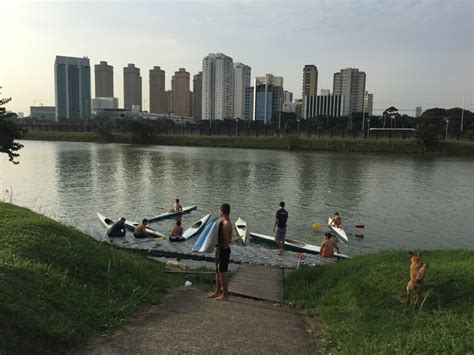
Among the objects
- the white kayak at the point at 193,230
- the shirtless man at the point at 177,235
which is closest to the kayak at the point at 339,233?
the white kayak at the point at 193,230

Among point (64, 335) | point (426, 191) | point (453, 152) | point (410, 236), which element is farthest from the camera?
point (453, 152)

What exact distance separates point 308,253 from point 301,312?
7692 mm

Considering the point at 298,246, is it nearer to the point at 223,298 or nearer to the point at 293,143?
the point at 223,298

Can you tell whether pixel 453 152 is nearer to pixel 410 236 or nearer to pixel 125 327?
pixel 410 236

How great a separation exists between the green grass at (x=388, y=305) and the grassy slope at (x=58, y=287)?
151 inches

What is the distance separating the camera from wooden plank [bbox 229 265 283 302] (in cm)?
1027

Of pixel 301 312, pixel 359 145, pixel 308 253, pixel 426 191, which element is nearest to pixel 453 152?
pixel 359 145

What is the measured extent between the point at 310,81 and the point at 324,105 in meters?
28.2

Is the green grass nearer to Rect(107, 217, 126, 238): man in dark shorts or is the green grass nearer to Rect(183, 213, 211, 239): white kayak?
Rect(183, 213, 211, 239): white kayak

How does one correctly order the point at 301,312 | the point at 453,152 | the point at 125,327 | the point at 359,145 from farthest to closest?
the point at 359,145 → the point at 453,152 → the point at 301,312 → the point at 125,327

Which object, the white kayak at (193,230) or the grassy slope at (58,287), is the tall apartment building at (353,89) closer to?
the white kayak at (193,230)

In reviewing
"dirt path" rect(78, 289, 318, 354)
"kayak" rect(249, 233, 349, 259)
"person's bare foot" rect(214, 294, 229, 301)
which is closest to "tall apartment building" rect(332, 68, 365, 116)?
"kayak" rect(249, 233, 349, 259)

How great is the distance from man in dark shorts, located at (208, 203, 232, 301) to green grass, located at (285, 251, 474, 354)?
2057 millimetres

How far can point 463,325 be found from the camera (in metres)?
6.86
